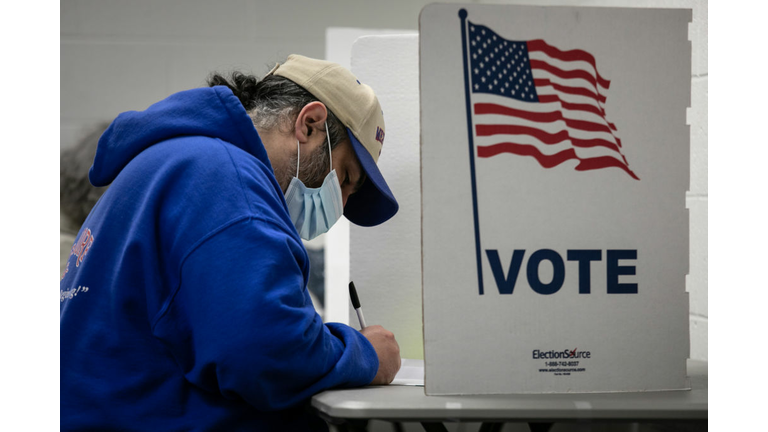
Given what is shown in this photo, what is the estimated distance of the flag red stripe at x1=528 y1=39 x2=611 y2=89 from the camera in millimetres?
768

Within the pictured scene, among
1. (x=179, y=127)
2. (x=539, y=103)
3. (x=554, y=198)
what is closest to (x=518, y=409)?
(x=554, y=198)

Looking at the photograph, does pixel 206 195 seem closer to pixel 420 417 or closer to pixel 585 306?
pixel 420 417

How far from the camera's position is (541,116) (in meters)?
0.76

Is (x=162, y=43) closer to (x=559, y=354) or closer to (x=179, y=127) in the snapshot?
(x=179, y=127)

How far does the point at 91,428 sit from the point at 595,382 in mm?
647

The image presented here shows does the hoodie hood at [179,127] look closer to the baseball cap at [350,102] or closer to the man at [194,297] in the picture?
the man at [194,297]

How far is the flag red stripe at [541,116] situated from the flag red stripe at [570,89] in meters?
0.03

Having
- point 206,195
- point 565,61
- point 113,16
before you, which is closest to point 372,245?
point 206,195

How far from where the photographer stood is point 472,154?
2.47 feet

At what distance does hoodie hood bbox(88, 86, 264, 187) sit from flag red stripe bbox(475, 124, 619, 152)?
38 centimetres

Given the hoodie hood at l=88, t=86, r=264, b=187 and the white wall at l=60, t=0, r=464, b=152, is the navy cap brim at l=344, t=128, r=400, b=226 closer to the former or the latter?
the hoodie hood at l=88, t=86, r=264, b=187

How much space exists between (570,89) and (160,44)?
2381 mm

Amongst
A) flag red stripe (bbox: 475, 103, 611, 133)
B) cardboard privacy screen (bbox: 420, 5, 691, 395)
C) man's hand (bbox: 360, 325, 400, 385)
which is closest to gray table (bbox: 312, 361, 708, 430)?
cardboard privacy screen (bbox: 420, 5, 691, 395)

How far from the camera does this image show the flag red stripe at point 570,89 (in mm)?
767
